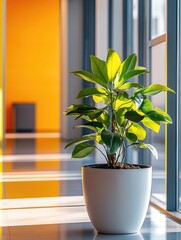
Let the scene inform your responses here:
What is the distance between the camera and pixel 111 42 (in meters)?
8.12

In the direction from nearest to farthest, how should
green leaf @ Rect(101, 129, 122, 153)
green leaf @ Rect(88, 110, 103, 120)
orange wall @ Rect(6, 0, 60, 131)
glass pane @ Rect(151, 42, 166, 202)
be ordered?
1. green leaf @ Rect(101, 129, 122, 153)
2. green leaf @ Rect(88, 110, 103, 120)
3. glass pane @ Rect(151, 42, 166, 202)
4. orange wall @ Rect(6, 0, 60, 131)

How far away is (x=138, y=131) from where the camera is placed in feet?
13.0

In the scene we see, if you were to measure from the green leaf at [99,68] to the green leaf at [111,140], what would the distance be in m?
0.40

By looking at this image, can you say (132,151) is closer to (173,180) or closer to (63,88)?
(173,180)

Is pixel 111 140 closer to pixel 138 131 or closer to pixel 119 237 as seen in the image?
pixel 138 131

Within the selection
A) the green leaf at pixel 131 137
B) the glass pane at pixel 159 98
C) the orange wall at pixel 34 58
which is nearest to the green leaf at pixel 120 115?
the green leaf at pixel 131 137

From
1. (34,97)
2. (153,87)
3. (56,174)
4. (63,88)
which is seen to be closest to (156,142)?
(56,174)

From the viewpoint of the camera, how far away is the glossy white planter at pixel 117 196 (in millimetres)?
3729

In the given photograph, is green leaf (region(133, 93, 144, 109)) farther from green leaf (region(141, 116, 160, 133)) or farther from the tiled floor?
the tiled floor

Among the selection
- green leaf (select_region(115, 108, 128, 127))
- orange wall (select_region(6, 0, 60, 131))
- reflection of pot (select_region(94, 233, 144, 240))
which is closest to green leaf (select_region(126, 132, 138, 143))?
green leaf (select_region(115, 108, 128, 127))

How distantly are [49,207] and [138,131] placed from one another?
1339 mm

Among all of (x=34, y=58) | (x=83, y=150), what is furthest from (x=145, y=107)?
(x=34, y=58)

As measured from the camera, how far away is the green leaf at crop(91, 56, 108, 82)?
3857mm

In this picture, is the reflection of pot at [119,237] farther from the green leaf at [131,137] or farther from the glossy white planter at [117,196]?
the green leaf at [131,137]
